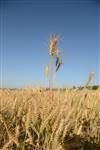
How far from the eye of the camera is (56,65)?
9.14ft

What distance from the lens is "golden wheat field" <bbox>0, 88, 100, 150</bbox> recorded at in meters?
1.85

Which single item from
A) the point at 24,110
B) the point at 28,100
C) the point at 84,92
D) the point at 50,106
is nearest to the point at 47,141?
the point at 50,106

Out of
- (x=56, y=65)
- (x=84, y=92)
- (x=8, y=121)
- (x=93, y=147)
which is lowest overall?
(x=93, y=147)

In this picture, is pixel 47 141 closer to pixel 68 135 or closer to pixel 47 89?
pixel 68 135

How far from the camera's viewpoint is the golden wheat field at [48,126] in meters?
1.85

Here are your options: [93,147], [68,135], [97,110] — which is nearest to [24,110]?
[68,135]

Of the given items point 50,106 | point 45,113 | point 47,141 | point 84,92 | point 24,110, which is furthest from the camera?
point 84,92

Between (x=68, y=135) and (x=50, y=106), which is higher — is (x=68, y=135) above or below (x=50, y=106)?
below

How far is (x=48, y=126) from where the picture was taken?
212cm

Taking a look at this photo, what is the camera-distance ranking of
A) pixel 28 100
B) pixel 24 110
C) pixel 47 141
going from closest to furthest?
pixel 47 141 < pixel 24 110 < pixel 28 100

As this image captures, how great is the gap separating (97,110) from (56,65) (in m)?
0.65

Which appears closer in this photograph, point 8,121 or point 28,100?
point 8,121

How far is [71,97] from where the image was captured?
9.13 ft

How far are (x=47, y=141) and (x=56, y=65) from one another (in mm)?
1031
